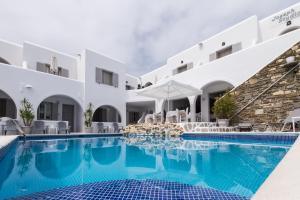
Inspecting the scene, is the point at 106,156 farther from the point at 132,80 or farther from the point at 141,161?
the point at 132,80

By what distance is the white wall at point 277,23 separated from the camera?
1327 cm

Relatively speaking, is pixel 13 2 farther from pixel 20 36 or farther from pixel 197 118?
pixel 197 118

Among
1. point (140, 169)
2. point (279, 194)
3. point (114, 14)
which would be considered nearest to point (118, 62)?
point (114, 14)

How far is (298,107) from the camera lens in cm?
888

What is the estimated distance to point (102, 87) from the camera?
1711 cm

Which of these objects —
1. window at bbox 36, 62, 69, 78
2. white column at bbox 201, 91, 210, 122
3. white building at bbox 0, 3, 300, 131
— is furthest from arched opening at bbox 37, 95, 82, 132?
white column at bbox 201, 91, 210, 122

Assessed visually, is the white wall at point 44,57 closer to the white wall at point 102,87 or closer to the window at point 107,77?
the white wall at point 102,87

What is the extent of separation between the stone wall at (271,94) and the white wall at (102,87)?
10009 mm

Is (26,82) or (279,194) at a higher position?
(26,82)

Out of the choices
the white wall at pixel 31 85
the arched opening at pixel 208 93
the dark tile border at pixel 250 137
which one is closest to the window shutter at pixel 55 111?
the white wall at pixel 31 85

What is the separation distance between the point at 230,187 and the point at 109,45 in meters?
20.4

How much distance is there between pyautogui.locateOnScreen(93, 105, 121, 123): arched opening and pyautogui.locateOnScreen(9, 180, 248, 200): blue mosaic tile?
17.0 m

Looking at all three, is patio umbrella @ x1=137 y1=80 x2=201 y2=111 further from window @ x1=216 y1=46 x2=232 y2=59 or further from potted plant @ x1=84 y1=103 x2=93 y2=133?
window @ x1=216 y1=46 x2=232 y2=59

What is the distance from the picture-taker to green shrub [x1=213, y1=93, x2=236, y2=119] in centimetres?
1072
